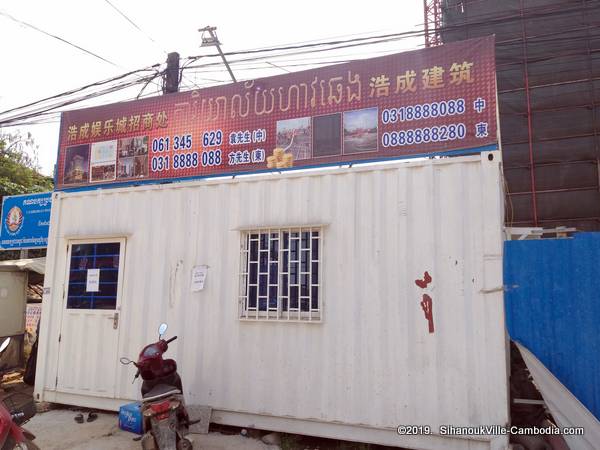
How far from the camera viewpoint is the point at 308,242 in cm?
514

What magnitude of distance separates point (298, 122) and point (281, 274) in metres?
2.02

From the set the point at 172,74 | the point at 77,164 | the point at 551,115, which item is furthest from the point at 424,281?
the point at 551,115

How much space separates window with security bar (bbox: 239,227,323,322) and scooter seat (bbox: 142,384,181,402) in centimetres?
126

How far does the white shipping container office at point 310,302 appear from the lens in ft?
14.5

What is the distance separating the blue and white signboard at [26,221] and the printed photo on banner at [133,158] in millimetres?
3261

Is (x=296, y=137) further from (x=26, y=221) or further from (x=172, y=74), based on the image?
(x=26, y=221)

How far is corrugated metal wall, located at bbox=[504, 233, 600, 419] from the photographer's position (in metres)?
4.01

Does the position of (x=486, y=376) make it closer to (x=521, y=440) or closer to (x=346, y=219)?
(x=521, y=440)

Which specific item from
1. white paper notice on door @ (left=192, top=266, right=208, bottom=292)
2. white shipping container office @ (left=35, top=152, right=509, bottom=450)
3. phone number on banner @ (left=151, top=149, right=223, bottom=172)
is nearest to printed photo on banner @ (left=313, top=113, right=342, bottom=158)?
white shipping container office @ (left=35, top=152, right=509, bottom=450)

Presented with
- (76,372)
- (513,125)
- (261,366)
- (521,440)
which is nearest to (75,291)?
(76,372)

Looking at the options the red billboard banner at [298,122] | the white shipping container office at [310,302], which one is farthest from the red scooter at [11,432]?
the red billboard banner at [298,122]

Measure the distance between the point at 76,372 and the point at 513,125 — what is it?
10.3m

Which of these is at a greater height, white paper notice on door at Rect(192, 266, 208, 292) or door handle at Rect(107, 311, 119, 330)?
white paper notice on door at Rect(192, 266, 208, 292)

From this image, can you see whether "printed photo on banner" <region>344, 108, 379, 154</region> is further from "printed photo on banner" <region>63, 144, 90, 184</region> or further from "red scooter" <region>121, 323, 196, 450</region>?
"printed photo on banner" <region>63, 144, 90, 184</region>
